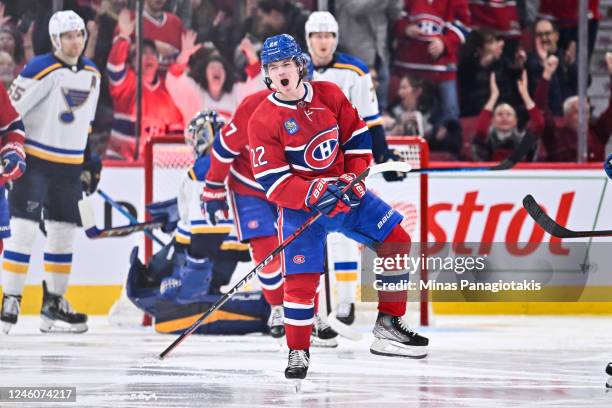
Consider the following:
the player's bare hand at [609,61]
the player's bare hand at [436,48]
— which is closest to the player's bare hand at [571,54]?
the player's bare hand at [609,61]

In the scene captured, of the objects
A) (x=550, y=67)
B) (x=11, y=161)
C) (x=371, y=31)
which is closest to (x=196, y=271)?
(x=11, y=161)

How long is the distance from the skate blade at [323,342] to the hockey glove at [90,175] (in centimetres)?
159

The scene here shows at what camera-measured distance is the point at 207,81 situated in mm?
6863

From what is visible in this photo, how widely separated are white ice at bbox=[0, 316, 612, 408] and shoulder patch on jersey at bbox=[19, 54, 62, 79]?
1234 mm

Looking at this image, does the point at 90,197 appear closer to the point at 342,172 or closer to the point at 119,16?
the point at 119,16

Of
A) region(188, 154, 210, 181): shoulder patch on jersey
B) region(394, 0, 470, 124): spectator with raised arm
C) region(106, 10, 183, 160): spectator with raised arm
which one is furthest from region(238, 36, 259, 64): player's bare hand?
region(188, 154, 210, 181): shoulder patch on jersey

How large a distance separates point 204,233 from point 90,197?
37.4 inches

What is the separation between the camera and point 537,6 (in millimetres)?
7062

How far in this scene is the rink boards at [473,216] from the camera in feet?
20.9

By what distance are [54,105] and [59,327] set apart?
1.08 m

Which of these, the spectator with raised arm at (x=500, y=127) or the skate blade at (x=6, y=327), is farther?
the spectator with raised arm at (x=500, y=127)

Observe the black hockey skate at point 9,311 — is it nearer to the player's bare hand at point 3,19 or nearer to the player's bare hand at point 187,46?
the player's bare hand at point 3,19

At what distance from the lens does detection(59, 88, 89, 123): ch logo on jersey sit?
5926mm

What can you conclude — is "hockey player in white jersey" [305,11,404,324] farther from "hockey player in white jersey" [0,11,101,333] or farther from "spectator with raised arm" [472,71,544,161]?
Result: "spectator with raised arm" [472,71,544,161]
